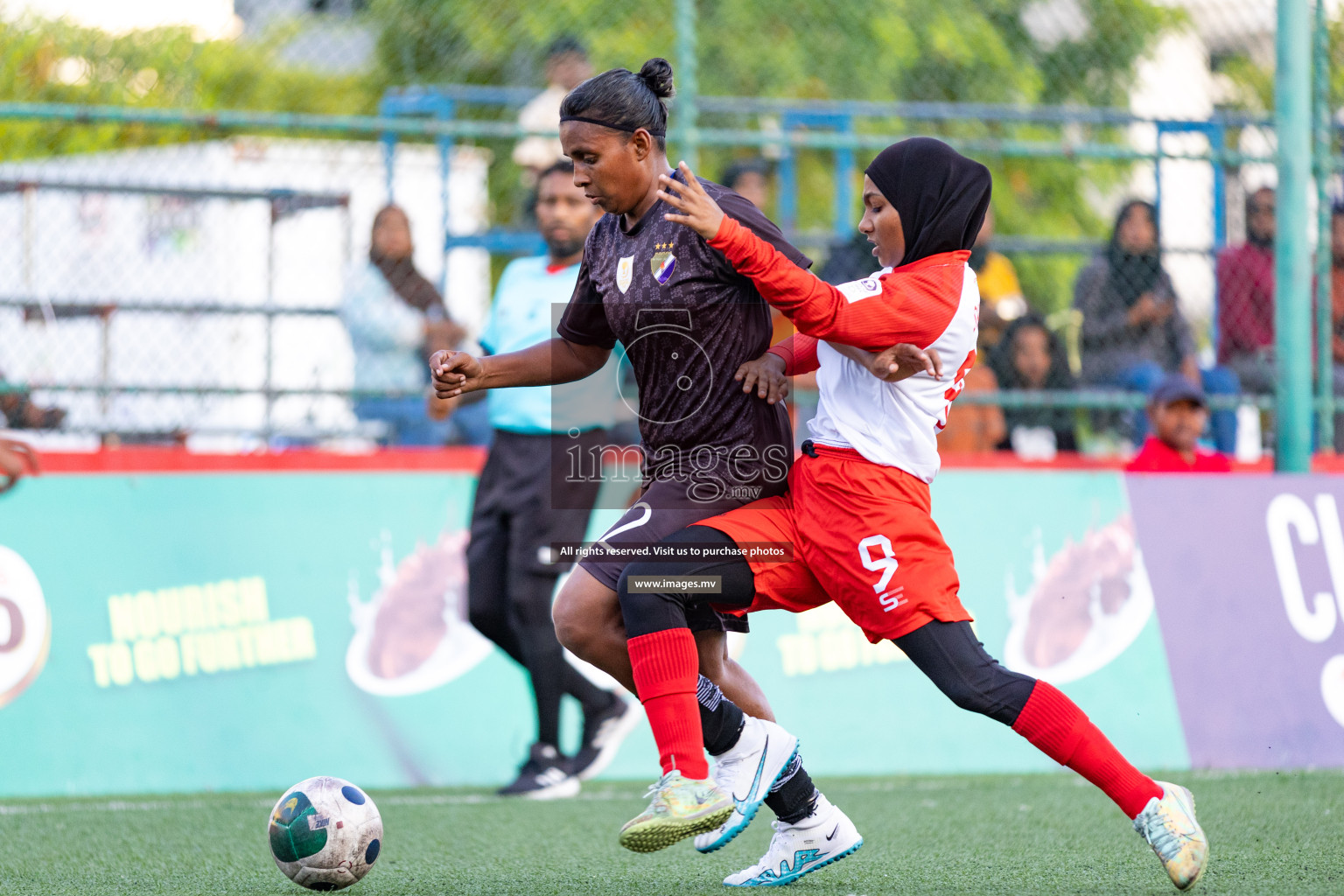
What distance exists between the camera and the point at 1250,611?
6449 millimetres

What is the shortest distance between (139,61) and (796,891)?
688 cm

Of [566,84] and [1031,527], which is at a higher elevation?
[566,84]

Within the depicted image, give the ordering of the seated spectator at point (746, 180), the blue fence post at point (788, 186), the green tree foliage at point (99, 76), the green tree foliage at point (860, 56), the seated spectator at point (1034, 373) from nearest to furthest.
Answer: the seated spectator at point (1034, 373)
the green tree foliage at point (99, 76)
the seated spectator at point (746, 180)
the blue fence post at point (788, 186)
the green tree foliage at point (860, 56)

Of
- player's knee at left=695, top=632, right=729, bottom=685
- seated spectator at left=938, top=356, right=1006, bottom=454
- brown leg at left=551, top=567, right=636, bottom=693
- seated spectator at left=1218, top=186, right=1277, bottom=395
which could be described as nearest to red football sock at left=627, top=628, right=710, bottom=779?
brown leg at left=551, top=567, right=636, bottom=693

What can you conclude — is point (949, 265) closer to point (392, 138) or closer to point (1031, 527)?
point (1031, 527)

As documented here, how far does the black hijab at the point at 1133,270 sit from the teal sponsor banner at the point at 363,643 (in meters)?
1.72

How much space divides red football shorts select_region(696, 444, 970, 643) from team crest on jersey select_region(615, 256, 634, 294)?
0.66m

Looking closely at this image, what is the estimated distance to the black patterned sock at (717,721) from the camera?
394cm

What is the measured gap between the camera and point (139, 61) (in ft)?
29.1

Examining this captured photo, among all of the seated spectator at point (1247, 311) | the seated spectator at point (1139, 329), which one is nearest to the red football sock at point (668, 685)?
the seated spectator at point (1139, 329)

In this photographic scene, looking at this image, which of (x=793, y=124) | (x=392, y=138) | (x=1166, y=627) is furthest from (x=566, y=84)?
(x=1166, y=627)

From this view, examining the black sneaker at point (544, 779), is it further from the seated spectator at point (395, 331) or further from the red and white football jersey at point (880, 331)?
the red and white football jersey at point (880, 331)

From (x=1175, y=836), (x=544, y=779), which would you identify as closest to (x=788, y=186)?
(x=544, y=779)

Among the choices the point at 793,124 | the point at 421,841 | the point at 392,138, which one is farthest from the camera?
the point at 793,124
